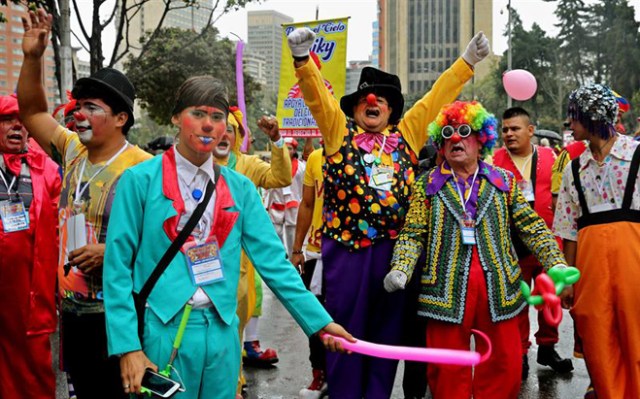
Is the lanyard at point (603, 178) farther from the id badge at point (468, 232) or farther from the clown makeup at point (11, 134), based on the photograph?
the clown makeup at point (11, 134)

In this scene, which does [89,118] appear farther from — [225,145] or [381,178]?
[381,178]

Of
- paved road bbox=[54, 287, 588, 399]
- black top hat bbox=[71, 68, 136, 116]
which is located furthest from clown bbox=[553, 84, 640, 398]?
black top hat bbox=[71, 68, 136, 116]

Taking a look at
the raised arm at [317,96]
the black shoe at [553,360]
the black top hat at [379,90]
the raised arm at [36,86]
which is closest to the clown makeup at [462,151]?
the black top hat at [379,90]

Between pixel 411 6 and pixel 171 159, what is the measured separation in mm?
135082

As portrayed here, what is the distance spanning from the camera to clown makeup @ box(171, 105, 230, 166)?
324 cm

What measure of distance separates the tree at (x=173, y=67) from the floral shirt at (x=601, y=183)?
13841mm

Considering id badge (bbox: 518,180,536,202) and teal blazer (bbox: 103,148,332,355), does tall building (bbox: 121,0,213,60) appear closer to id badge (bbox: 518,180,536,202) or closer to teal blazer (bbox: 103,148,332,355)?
id badge (bbox: 518,180,536,202)

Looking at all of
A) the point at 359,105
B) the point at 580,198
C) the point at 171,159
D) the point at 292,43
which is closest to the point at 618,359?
the point at 580,198

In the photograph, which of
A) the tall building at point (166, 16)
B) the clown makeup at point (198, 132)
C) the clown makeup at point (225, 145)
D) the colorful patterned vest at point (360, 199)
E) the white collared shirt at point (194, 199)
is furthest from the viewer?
the tall building at point (166, 16)

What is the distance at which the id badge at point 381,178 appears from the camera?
479cm

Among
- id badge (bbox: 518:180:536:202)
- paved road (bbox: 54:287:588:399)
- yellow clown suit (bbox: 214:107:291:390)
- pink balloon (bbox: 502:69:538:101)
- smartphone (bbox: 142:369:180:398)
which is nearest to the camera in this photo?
smartphone (bbox: 142:369:180:398)

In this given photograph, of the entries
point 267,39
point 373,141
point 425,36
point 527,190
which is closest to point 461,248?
point 373,141

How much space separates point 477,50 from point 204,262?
2793 millimetres

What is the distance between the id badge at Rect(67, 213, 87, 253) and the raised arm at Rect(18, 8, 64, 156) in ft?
2.03
